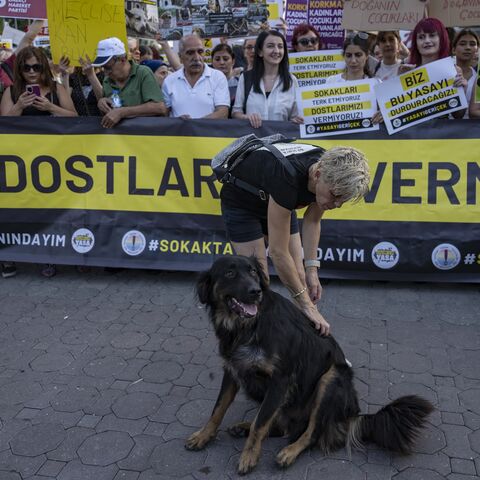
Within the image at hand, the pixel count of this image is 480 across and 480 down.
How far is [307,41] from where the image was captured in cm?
646

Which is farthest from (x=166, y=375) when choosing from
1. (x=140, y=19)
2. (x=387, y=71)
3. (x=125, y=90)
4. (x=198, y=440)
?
(x=140, y=19)

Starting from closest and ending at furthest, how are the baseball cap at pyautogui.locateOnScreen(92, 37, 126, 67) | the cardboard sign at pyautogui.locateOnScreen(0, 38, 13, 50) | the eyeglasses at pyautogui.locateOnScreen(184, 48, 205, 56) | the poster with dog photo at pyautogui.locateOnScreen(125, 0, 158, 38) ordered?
the baseball cap at pyautogui.locateOnScreen(92, 37, 126, 67)
the eyeglasses at pyautogui.locateOnScreen(184, 48, 205, 56)
the poster with dog photo at pyautogui.locateOnScreen(125, 0, 158, 38)
the cardboard sign at pyautogui.locateOnScreen(0, 38, 13, 50)

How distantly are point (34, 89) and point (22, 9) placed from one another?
1246 mm

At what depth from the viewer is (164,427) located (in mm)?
3486

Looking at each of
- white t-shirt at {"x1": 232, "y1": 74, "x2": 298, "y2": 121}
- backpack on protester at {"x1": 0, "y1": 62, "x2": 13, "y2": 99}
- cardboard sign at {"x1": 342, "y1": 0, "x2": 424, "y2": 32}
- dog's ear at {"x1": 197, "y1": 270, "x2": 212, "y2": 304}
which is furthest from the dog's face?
backpack on protester at {"x1": 0, "y1": 62, "x2": 13, "y2": 99}

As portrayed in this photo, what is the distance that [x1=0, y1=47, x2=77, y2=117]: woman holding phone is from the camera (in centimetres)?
582

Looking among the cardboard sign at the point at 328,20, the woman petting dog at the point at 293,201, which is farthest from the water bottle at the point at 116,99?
the cardboard sign at the point at 328,20

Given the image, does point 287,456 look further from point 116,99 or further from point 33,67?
point 33,67

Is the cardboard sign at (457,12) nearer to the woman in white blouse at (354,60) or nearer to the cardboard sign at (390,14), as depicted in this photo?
the cardboard sign at (390,14)

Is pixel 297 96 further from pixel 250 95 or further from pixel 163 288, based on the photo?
pixel 163 288

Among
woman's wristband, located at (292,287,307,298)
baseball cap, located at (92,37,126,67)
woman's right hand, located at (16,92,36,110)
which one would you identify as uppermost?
baseball cap, located at (92,37,126,67)

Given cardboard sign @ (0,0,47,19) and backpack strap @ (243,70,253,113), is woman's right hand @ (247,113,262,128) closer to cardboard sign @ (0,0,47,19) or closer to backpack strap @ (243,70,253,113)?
backpack strap @ (243,70,253,113)

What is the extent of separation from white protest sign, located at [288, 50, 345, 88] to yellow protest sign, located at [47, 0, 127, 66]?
1839 millimetres

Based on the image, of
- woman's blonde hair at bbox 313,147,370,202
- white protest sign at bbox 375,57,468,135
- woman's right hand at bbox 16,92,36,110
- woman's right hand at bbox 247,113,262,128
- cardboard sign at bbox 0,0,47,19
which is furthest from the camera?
cardboard sign at bbox 0,0,47,19
